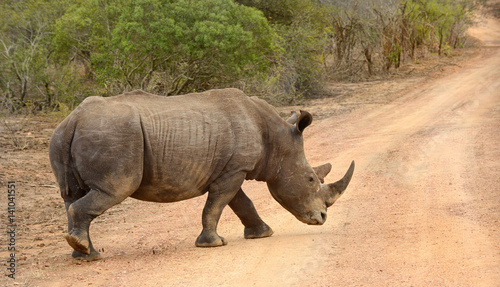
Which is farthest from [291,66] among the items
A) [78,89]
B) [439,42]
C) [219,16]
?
[439,42]

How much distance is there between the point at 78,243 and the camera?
6516 mm

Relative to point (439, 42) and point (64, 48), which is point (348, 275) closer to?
point (64, 48)

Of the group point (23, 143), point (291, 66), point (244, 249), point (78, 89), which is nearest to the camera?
point (244, 249)

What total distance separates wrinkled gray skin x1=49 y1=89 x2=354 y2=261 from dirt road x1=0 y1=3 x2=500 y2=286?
0.43 meters

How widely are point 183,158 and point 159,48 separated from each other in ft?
30.6

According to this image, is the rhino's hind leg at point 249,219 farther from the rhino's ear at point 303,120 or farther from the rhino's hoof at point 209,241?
the rhino's ear at point 303,120

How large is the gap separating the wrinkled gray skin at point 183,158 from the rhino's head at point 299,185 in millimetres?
11

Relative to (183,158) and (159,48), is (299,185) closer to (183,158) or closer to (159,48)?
(183,158)

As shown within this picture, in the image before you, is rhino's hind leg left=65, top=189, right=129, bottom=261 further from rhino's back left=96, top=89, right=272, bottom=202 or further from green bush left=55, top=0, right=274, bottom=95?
green bush left=55, top=0, right=274, bottom=95

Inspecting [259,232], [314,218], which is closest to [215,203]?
[259,232]

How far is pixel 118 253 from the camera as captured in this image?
729 cm

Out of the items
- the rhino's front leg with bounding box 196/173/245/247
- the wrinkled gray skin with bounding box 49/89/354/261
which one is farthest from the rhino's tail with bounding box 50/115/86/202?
the rhino's front leg with bounding box 196/173/245/247

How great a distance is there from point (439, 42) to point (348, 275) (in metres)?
26.6

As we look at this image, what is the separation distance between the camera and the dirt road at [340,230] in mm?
6013
